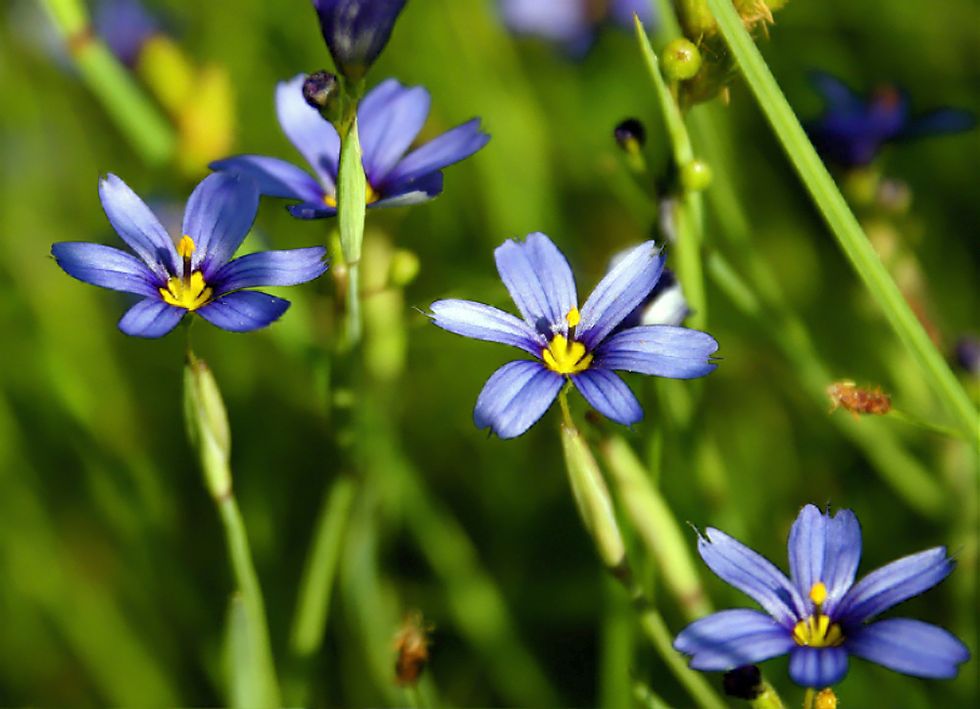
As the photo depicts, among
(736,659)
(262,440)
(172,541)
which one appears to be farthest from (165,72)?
(736,659)

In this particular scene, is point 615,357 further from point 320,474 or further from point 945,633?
point 320,474

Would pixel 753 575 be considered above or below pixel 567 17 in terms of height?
below

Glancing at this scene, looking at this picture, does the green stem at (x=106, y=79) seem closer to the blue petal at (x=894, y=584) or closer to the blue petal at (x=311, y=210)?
the blue petal at (x=311, y=210)

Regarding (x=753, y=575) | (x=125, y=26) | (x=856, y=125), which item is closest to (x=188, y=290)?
(x=753, y=575)

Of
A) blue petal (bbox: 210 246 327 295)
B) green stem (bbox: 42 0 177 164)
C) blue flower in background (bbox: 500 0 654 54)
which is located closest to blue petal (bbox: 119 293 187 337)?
blue petal (bbox: 210 246 327 295)

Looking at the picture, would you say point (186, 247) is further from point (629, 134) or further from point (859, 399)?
point (859, 399)

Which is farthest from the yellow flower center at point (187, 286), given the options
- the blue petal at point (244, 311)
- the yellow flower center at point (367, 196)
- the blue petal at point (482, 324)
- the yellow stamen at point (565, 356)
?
the yellow stamen at point (565, 356)

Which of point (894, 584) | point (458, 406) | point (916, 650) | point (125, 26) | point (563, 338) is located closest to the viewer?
point (916, 650)
